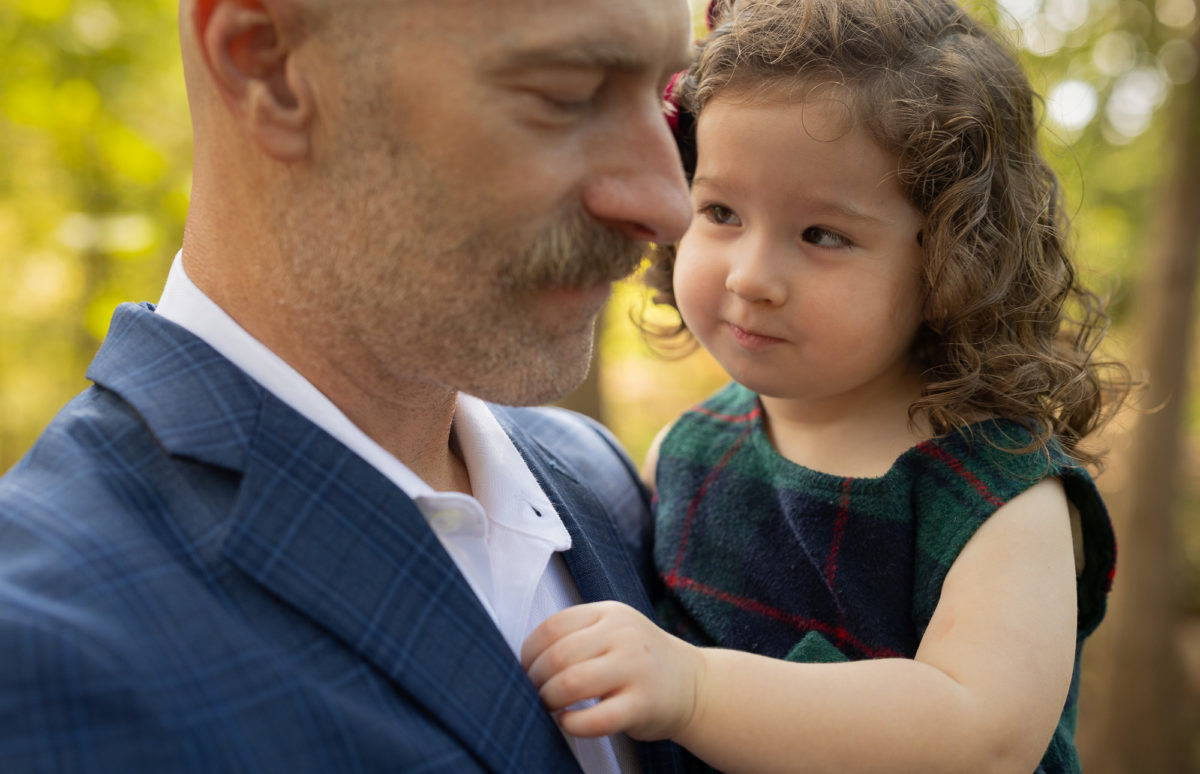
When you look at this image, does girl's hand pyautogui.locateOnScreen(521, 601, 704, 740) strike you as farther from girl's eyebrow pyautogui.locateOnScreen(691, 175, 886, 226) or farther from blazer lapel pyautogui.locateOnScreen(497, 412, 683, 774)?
girl's eyebrow pyautogui.locateOnScreen(691, 175, 886, 226)

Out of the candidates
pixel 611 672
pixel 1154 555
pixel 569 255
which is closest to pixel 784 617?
pixel 611 672

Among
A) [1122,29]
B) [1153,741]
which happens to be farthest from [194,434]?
[1153,741]

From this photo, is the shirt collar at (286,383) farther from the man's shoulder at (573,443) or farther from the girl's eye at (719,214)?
the girl's eye at (719,214)

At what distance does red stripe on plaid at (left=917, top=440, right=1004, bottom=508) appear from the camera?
166 centimetres

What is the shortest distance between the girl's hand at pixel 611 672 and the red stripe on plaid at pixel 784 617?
16.0 inches

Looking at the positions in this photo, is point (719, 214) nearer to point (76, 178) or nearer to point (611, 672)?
point (611, 672)

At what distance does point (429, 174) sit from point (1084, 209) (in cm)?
317

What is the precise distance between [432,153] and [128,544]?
2.08ft

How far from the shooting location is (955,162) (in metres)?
1.82

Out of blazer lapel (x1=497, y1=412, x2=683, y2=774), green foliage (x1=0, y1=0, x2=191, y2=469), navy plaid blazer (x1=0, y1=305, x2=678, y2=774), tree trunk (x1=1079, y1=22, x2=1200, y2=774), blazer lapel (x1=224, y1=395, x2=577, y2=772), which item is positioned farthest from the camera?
tree trunk (x1=1079, y1=22, x2=1200, y2=774)

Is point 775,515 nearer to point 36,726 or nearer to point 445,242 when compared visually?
point 445,242

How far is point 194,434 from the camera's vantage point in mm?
1250

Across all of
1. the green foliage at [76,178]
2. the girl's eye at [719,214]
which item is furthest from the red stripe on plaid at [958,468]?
the green foliage at [76,178]

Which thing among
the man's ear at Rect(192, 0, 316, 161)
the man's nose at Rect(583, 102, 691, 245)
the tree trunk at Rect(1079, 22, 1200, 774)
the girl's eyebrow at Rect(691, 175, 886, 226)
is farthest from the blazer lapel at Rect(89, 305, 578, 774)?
the tree trunk at Rect(1079, 22, 1200, 774)
